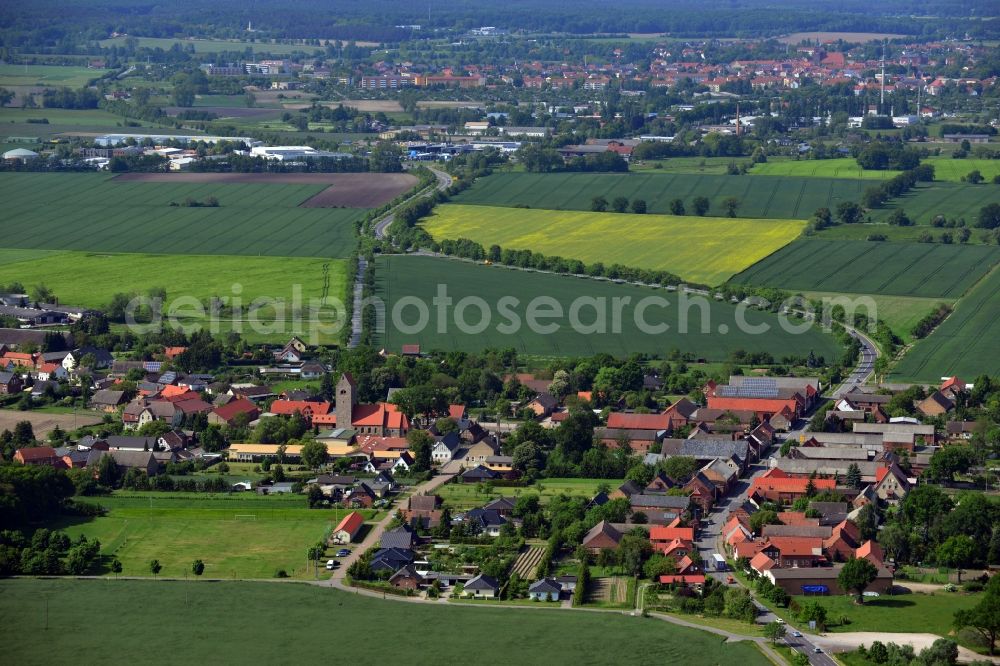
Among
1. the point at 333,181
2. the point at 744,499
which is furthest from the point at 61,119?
the point at 744,499

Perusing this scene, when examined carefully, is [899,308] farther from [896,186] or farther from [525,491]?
[896,186]

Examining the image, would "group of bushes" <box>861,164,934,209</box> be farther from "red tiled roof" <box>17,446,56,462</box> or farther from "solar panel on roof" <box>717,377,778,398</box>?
"red tiled roof" <box>17,446,56,462</box>

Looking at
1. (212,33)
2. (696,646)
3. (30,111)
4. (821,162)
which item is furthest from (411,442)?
(212,33)

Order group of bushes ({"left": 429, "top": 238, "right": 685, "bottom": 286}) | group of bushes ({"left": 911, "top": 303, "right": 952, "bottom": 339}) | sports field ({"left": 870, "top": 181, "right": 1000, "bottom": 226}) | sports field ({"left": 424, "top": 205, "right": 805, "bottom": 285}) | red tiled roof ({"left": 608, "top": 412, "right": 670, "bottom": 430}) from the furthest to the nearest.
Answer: sports field ({"left": 870, "top": 181, "right": 1000, "bottom": 226})
sports field ({"left": 424, "top": 205, "right": 805, "bottom": 285})
group of bushes ({"left": 429, "top": 238, "right": 685, "bottom": 286})
group of bushes ({"left": 911, "top": 303, "right": 952, "bottom": 339})
red tiled roof ({"left": 608, "top": 412, "right": 670, "bottom": 430})

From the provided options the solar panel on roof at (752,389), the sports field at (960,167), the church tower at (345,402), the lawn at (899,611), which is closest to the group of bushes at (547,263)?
the solar panel on roof at (752,389)

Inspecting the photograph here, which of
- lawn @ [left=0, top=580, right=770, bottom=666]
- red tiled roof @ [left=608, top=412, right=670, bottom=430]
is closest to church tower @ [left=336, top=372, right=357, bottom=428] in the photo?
red tiled roof @ [left=608, top=412, right=670, bottom=430]

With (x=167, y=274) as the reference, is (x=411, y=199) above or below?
above

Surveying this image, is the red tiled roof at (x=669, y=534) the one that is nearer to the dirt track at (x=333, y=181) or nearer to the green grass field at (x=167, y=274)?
the green grass field at (x=167, y=274)
